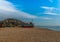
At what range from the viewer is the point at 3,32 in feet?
5.60

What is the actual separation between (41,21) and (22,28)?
225mm

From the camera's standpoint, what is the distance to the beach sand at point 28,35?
171 centimetres

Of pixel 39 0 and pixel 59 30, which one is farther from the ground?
pixel 39 0

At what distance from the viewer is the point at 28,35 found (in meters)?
1.73

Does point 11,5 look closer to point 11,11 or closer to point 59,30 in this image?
point 11,11

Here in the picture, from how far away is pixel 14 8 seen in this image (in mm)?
1750

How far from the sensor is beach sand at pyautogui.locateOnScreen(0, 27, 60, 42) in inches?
67.1

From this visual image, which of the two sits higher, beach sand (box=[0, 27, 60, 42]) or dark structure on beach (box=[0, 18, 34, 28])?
dark structure on beach (box=[0, 18, 34, 28])

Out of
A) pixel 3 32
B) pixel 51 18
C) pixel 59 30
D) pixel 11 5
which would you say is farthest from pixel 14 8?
pixel 59 30

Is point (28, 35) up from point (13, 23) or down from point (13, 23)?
down

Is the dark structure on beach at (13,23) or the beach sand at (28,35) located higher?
the dark structure on beach at (13,23)

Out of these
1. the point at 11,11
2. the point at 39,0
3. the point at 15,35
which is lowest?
the point at 15,35

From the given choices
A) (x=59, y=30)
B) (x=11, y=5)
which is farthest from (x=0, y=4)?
(x=59, y=30)

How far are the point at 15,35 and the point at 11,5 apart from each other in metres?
0.33
